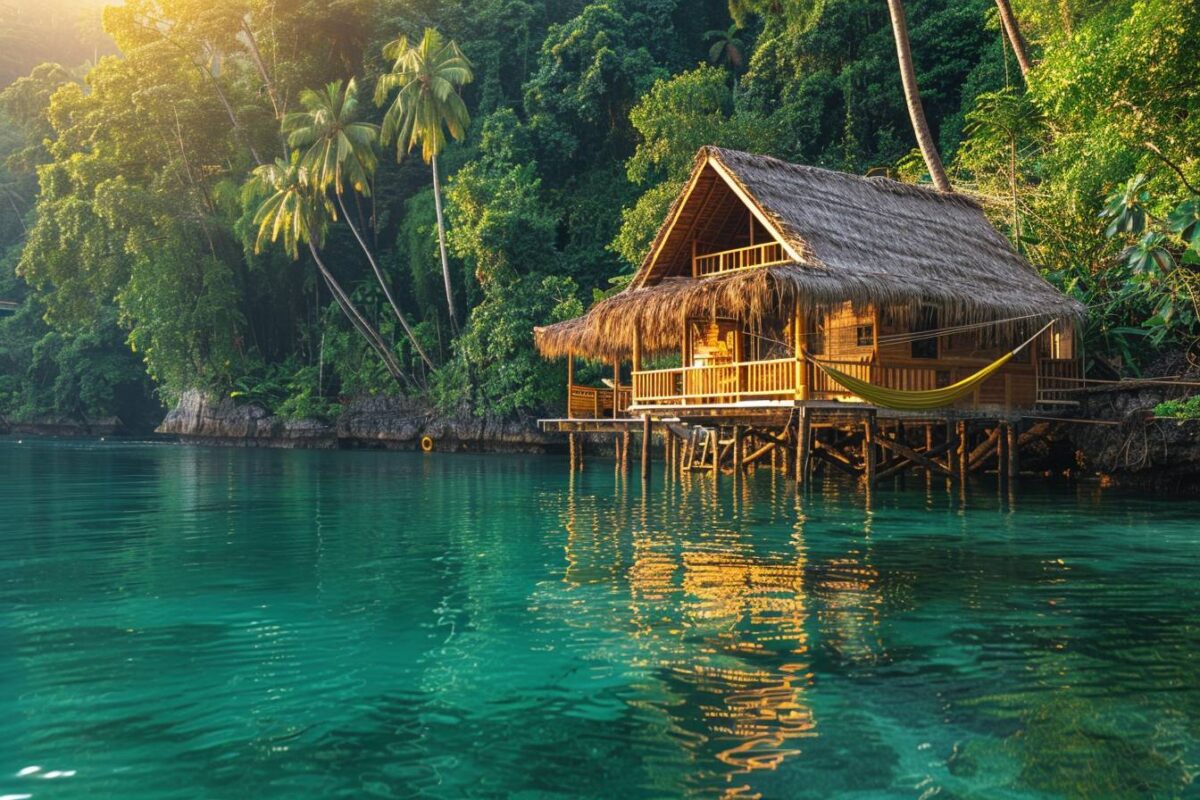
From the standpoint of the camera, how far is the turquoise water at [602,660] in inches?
172

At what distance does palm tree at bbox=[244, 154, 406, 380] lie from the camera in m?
35.2

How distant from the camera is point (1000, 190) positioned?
2444 centimetres

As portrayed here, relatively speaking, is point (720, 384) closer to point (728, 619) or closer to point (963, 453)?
point (963, 453)

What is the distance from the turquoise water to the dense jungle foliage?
604 inches

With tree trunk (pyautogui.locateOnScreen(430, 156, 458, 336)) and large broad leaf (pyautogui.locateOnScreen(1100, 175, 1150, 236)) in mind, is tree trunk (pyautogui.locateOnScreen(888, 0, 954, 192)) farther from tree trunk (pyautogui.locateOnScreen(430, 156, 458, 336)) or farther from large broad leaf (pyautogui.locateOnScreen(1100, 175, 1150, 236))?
tree trunk (pyautogui.locateOnScreen(430, 156, 458, 336))

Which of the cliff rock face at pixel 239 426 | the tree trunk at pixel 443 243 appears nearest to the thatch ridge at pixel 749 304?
the tree trunk at pixel 443 243

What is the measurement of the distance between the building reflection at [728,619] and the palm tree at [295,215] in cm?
2488

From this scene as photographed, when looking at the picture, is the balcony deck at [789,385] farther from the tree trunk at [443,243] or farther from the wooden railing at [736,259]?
the tree trunk at [443,243]

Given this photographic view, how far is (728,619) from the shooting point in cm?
721

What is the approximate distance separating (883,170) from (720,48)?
13.1 metres

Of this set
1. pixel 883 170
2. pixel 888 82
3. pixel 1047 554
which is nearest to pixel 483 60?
pixel 888 82

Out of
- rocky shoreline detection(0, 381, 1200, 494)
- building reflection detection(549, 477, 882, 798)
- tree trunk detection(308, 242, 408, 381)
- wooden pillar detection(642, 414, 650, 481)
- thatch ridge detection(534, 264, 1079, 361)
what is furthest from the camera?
tree trunk detection(308, 242, 408, 381)

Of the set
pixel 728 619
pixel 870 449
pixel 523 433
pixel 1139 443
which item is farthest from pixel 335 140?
pixel 728 619

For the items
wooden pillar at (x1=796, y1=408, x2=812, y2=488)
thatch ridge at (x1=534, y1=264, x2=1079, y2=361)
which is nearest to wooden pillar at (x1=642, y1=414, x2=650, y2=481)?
thatch ridge at (x1=534, y1=264, x2=1079, y2=361)
